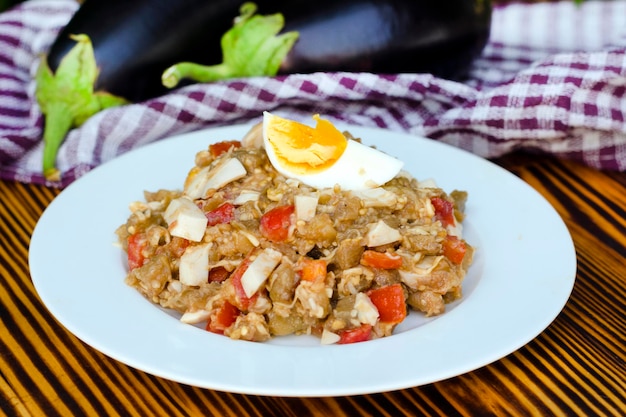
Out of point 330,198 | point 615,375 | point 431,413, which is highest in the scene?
point 330,198

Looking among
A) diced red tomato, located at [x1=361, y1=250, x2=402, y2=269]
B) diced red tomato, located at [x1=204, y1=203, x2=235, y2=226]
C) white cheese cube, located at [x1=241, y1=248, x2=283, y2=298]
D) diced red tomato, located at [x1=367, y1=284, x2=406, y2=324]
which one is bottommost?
diced red tomato, located at [x1=367, y1=284, x2=406, y2=324]

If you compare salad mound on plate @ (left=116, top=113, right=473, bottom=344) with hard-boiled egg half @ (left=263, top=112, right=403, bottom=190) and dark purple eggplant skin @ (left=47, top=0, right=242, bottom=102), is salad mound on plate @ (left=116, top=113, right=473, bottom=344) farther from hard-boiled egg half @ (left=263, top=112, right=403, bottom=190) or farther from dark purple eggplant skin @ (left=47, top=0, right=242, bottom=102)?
dark purple eggplant skin @ (left=47, top=0, right=242, bottom=102)

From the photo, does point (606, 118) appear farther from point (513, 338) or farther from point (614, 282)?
point (513, 338)

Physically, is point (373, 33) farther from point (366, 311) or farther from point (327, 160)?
point (366, 311)

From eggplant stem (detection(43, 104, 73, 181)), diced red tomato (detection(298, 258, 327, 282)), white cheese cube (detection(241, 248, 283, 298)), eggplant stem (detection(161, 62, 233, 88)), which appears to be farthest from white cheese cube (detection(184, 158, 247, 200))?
eggplant stem (detection(43, 104, 73, 181))

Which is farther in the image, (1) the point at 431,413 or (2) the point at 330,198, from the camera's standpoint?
(2) the point at 330,198

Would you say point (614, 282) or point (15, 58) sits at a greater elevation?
point (15, 58)

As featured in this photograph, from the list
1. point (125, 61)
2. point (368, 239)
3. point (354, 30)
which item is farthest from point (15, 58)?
point (368, 239)
